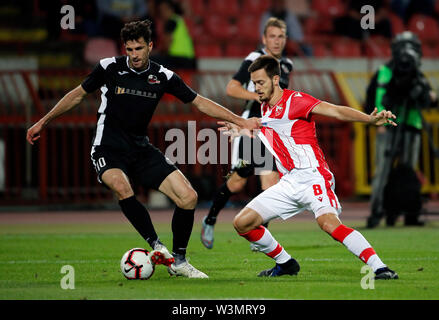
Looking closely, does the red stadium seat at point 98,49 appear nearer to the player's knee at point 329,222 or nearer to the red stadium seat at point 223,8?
the red stadium seat at point 223,8

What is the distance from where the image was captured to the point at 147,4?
19.6 m

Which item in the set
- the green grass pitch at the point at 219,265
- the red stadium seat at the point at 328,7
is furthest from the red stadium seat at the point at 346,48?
the green grass pitch at the point at 219,265

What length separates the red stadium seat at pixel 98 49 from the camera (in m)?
18.2

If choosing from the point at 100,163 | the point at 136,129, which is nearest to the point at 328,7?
the point at 136,129

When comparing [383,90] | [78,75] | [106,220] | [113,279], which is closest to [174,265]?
[113,279]

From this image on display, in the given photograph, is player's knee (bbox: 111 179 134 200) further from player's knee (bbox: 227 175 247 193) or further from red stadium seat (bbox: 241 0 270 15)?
red stadium seat (bbox: 241 0 270 15)

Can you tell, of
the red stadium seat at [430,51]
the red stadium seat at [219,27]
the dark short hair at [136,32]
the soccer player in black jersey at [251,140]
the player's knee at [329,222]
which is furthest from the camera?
the red stadium seat at [219,27]

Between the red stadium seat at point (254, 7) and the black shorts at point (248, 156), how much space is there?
10.7 metres

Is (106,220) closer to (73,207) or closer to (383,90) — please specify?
(73,207)

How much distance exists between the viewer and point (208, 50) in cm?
1972

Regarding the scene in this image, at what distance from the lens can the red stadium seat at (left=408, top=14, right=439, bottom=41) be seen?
20.8m

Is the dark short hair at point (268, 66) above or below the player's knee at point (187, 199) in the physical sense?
above

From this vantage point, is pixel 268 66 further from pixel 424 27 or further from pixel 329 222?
pixel 424 27

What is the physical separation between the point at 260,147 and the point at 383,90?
296cm
